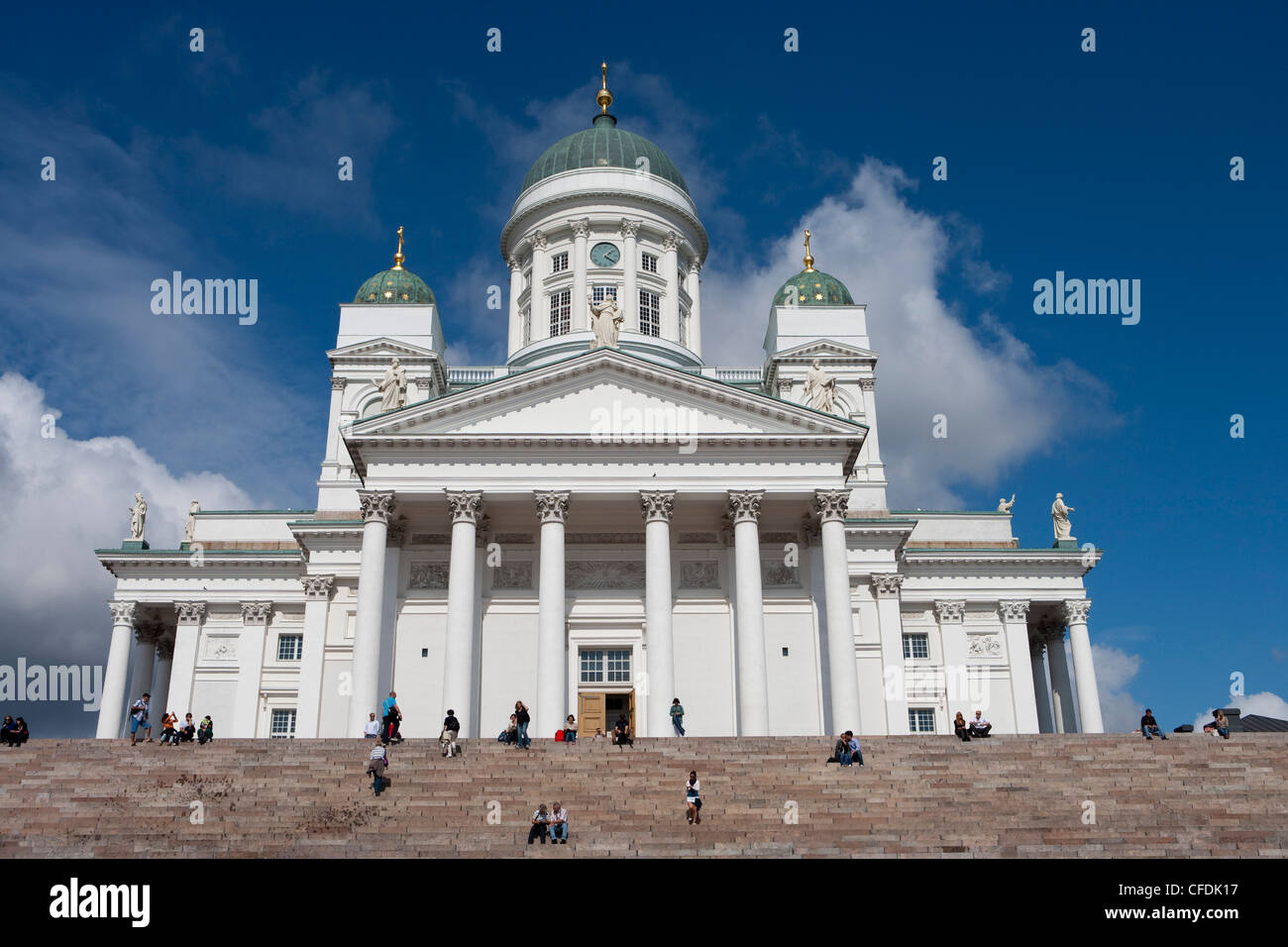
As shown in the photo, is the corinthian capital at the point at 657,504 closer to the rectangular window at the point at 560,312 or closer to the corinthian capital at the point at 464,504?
the corinthian capital at the point at 464,504

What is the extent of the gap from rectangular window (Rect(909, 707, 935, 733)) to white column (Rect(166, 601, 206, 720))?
29.2m

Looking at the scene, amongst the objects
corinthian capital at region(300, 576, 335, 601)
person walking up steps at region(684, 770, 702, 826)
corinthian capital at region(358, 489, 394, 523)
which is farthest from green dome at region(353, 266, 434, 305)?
person walking up steps at region(684, 770, 702, 826)

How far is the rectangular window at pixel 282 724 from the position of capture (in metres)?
45.3

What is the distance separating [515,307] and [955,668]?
26.2 m

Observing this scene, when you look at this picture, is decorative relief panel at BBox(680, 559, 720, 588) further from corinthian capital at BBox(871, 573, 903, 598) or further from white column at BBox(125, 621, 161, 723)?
white column at BBox(125, 621, 161, 723)

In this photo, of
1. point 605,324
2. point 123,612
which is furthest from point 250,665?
point 605,324

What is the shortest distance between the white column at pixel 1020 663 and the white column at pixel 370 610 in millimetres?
27000

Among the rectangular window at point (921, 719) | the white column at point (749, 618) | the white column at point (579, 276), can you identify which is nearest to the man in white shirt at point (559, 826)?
the white column at point (749, 618)

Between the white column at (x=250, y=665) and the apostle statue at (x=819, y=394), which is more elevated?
the apostle statue at (x=819, y=394)

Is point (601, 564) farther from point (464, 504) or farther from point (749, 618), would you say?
point (749, 618)

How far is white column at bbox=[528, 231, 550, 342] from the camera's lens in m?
50.9

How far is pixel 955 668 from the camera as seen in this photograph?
1820 inches

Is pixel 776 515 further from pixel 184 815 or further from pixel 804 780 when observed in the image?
pixel 184 815
